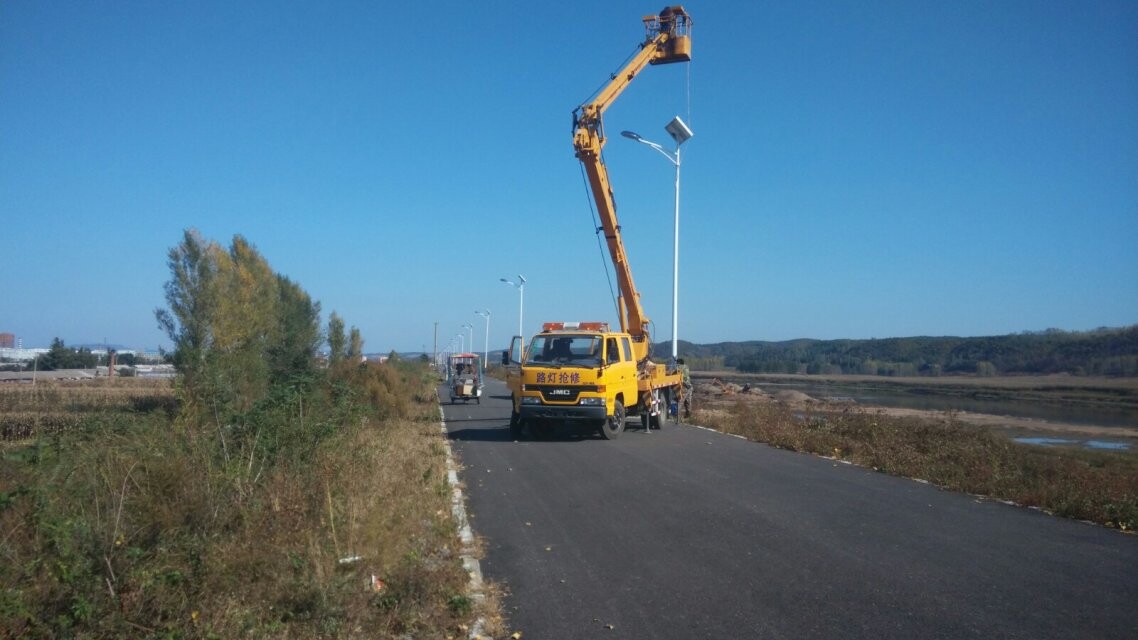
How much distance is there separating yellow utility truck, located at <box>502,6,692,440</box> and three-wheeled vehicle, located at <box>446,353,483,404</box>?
1247 cm

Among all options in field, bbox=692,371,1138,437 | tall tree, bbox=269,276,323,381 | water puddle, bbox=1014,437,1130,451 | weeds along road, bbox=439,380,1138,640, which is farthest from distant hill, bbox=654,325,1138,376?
tall tree, bbox=269,276,323,381

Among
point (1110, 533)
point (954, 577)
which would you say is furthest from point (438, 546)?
point (1110, 533)

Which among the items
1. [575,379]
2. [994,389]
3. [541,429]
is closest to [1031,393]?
[994,389]

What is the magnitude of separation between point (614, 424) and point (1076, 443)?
16.7 meters

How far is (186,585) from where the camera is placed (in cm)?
528

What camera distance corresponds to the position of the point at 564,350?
17969 millimetres

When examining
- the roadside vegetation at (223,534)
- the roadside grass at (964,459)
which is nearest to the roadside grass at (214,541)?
the roadside vegetation at (223,534)

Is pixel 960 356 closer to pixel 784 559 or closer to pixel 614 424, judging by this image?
pixel 614 424

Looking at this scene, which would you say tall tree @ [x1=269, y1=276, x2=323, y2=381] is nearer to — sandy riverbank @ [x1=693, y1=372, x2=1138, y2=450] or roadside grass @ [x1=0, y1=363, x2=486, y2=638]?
sandy riverbank @ [x1=693, y1=372, x2=1138, y2=450]

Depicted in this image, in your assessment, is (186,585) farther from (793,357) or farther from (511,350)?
(793,357)

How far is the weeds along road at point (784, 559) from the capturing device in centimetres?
577

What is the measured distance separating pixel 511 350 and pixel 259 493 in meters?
12.4

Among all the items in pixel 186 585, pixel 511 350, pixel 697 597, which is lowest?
pixel 697 597

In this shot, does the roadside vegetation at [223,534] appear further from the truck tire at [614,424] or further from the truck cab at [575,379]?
the truck tire at [614,424]
